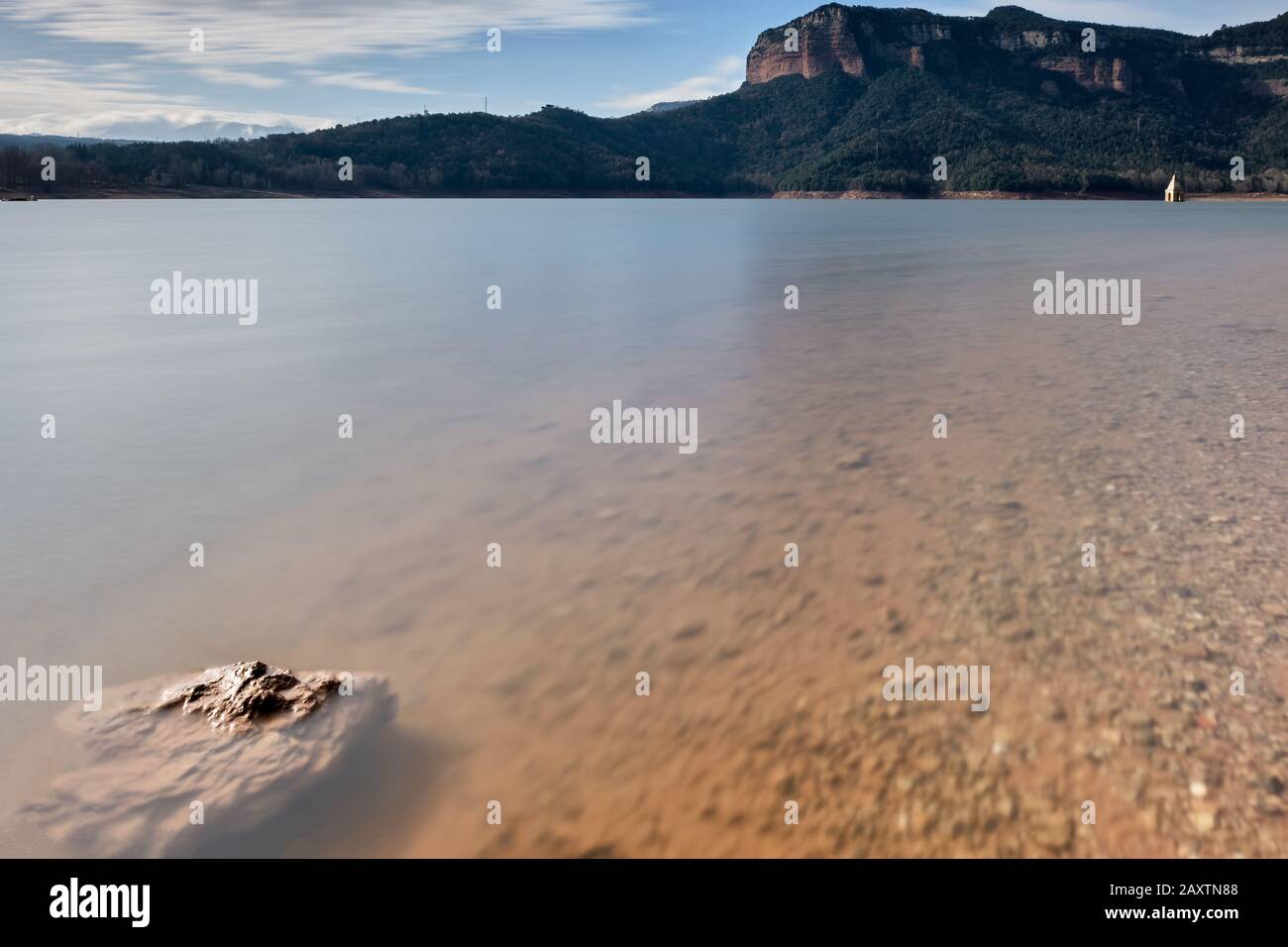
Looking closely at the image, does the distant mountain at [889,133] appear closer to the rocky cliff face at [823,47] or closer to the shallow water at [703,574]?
the rocky cliff face at [823,47]

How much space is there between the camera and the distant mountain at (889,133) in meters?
106

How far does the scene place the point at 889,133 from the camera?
12256cm

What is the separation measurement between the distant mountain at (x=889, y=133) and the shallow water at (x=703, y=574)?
105 metres

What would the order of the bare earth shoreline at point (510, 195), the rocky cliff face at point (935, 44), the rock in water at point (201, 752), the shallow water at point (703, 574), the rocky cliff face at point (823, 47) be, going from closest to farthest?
the rock in water at point (201, 752) < the shallow water at point (703, 574) < the bare earth shoreline at point (510, 195) < the rocky cliff face at point (935, 44) < the rocky cliff face at point (823, 47)

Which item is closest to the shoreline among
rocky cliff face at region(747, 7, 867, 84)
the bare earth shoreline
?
the bare earth shoreline

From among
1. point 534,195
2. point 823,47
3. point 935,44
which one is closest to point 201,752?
point 534,195

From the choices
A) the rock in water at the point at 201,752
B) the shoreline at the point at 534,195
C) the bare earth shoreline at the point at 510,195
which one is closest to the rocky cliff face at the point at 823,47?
the shoreline at the point at 534,195

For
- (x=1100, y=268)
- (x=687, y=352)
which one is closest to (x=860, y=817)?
(x=687, y=352)

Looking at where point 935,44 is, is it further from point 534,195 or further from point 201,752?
point 201,752

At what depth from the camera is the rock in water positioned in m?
3.33

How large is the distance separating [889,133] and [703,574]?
133 m

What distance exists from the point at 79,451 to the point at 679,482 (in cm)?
611

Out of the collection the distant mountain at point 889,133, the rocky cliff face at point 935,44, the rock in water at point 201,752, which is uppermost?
the rocky cliff face at point 935,44
